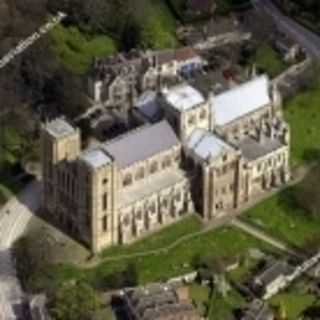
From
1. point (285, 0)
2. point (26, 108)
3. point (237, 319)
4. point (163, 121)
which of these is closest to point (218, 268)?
point (237, 319)

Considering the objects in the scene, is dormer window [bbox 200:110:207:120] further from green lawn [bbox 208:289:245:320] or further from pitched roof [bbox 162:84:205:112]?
green lawn [bbox 208:289:245:320]

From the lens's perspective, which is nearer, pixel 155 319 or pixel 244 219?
pixel 155 319

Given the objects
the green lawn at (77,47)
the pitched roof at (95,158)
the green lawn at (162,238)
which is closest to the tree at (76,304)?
the green lawn at (162,238)

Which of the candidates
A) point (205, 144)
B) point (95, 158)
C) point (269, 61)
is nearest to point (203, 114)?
point (205, 144)

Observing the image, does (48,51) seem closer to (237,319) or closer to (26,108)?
(26,108)

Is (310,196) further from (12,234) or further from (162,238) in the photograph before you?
(12,234)

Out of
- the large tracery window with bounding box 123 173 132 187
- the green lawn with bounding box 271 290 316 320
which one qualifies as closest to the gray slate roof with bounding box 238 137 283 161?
the large tracery window with bounding box 123 173 132 187

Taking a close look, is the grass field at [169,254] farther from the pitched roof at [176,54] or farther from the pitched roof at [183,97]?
the pitched roof at [176,54]
